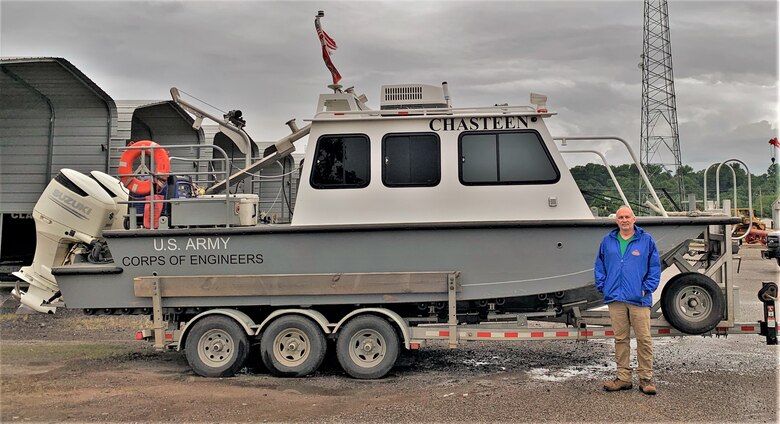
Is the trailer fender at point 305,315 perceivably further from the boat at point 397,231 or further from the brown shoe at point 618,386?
the brown shoe at point 618,386

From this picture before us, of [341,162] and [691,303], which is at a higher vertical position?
[341,162]

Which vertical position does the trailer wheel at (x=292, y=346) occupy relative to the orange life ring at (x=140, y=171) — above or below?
below

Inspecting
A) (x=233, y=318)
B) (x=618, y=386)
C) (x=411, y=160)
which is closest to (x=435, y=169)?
(x=411, y=160)

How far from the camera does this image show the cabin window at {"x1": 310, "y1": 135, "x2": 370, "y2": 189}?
21.2 ft

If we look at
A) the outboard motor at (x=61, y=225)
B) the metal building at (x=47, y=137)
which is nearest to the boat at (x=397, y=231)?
the outboard motor at (x=61, y=225)

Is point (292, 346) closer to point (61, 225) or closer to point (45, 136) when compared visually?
point (61, 225)

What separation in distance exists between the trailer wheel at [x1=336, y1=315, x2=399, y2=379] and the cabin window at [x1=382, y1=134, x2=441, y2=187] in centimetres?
149

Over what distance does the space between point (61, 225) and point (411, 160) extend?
4230 mm

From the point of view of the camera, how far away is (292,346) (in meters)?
6.38

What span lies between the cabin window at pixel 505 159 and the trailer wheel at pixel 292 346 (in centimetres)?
226

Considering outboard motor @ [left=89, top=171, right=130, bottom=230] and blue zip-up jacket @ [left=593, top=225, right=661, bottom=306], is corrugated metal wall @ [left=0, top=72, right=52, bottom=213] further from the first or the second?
blue zip-up jacket @ [left=593, top=225, right=661, bottom=306]

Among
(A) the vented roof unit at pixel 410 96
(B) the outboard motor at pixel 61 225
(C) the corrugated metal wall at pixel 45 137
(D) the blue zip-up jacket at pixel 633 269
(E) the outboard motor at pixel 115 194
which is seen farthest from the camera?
(C) the corrugated metal wall at pixel 45 137

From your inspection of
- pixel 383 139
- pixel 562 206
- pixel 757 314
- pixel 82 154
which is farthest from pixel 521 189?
pixel 82 154

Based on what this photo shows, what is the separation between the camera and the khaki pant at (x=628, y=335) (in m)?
5.62
